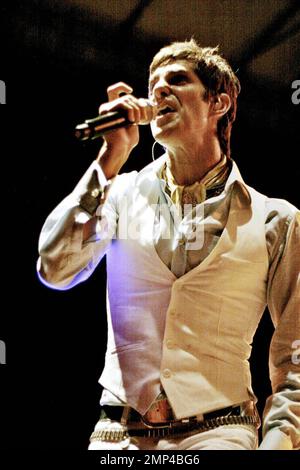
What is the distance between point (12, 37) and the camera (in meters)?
1.83

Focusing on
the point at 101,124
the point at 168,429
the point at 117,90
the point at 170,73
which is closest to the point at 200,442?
the point at 168,429

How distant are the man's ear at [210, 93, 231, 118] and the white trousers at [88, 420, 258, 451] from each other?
77 cm

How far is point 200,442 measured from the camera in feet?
3.84

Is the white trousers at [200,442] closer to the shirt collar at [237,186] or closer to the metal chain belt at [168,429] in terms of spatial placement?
the metal chain belt at [168,429]

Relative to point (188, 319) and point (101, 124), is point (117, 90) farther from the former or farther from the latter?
point (188, 319)

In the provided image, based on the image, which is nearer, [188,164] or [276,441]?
[276,441]

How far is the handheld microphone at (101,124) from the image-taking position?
3.69 feet

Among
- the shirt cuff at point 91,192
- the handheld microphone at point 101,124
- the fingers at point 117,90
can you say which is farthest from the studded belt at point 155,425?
the fingers at point 117,90

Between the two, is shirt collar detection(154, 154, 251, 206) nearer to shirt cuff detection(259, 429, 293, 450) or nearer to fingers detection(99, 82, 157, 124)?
fingers detection(99, 82, 157, 124)

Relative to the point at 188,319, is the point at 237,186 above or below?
above

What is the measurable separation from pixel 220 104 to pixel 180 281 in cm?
53

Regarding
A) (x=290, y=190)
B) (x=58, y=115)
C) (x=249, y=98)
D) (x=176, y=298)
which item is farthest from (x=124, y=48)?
(x=176, y=298)

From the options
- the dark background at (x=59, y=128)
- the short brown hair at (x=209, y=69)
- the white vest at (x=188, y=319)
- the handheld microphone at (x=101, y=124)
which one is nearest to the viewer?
the handheld microphone at (x=101, y=124)

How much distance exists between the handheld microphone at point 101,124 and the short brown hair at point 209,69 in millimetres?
385
